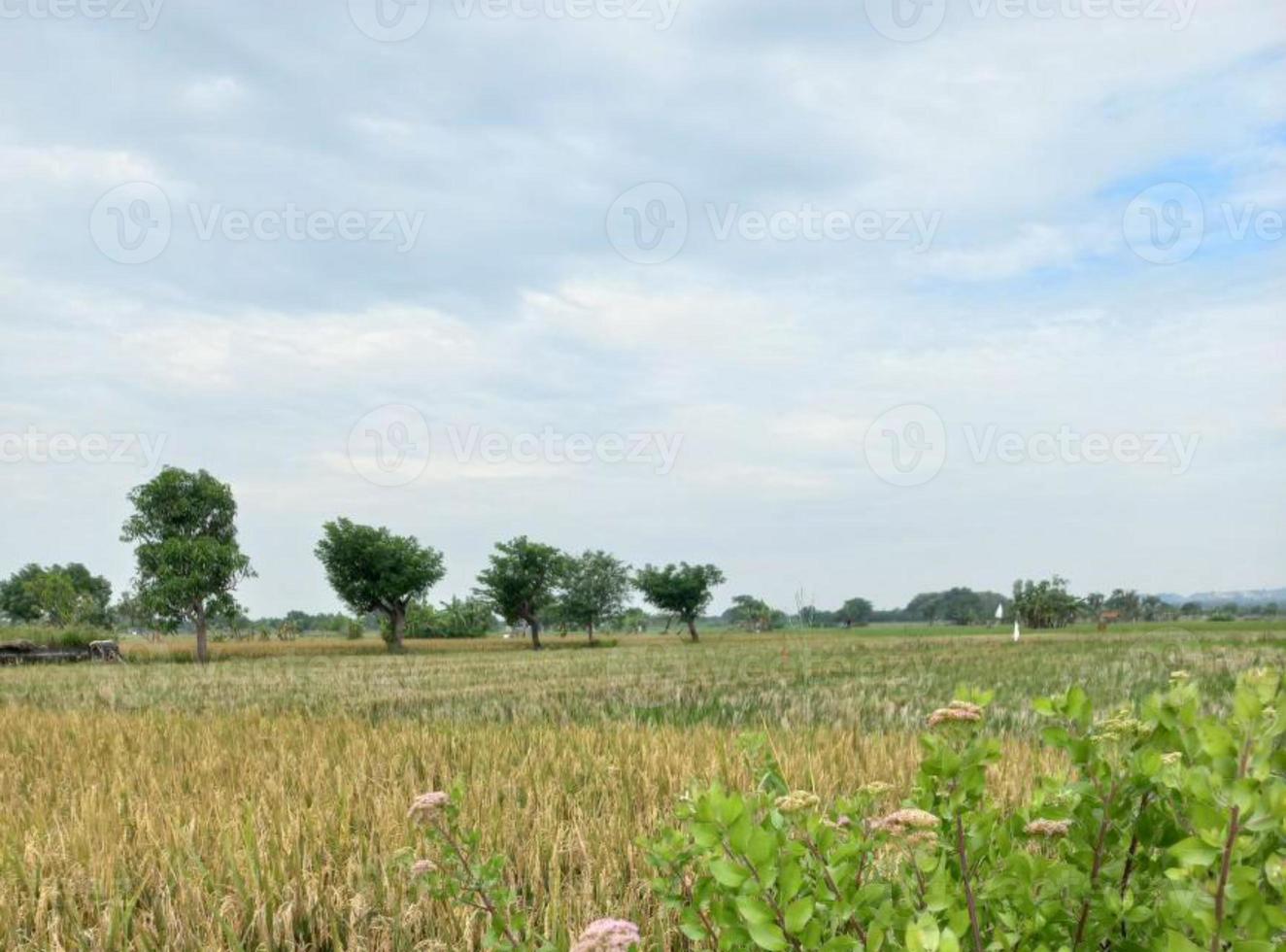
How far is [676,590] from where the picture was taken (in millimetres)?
85750

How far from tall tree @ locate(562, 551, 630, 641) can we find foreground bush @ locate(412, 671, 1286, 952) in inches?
3257

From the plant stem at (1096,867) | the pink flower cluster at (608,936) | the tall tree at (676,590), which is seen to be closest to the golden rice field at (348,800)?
the pink flower cluster at (608,936)

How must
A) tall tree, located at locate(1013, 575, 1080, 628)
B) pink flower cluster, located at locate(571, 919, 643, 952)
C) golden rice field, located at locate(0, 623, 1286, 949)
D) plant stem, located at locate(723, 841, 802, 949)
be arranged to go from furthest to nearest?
tall tree, located at locate(1013, 575, 1080, 628) → golden rice field, located at locate(0, 623, 1286, 949) → pink flower cluster, located at locate(571, 919, 643, 952) → plant stem, located at locate(723, 841, 802, 949)

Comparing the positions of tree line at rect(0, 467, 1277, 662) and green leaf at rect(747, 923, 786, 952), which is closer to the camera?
green leaf at rect(747, 923, 786, 952)

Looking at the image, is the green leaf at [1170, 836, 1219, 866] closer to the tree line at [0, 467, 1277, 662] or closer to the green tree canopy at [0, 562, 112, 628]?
the tree line at [0, 467, 1277, 662]

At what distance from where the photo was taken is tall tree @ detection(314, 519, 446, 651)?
62.1 m

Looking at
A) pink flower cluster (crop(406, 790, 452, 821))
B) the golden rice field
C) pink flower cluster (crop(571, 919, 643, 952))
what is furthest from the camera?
the golden rice field

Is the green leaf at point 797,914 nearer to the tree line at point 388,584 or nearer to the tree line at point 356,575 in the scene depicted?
the tree line at point 388,584

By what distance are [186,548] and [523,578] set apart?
29471mm

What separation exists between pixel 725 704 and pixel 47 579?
10767cm

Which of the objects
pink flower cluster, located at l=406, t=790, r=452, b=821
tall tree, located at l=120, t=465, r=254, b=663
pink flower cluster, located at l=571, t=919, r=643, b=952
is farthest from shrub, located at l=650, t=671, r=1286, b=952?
tall tree, located at l=120, t=465, r=254, b=663

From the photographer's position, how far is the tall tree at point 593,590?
3455 inches

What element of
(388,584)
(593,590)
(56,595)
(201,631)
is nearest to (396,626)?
(388,584)

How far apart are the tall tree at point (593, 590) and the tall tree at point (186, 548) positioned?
131 ft
